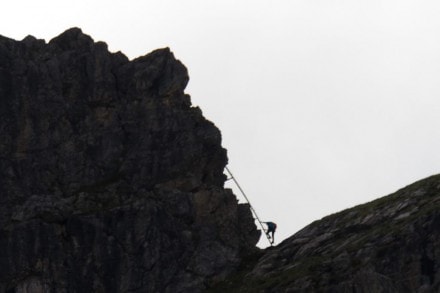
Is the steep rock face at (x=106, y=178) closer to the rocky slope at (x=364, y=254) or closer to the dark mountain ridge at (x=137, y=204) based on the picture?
the dark mountain ridge at (x=137, y=204)

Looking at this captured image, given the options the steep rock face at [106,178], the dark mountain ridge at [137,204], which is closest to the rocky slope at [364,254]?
the dark mountain ridge at [137,204]

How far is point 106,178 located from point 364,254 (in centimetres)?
3119

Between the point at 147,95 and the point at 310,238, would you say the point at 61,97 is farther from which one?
the point at 310,238

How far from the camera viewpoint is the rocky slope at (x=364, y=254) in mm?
96438

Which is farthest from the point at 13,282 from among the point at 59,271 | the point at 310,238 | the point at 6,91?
the point at 310,238

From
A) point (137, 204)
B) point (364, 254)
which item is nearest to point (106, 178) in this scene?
point (137, 204)

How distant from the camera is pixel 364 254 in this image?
100 metres

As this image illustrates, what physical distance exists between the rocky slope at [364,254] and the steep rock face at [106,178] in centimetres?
621

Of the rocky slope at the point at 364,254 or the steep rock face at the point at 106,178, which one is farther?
the steep rock face at the point at 106,178

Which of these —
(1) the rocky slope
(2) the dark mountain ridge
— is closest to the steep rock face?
(2) the dark mountain ridge

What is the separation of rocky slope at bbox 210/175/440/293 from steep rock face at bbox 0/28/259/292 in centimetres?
621

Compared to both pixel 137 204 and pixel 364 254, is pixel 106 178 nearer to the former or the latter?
pixel 137 204

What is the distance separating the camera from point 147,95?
124375 millimetres

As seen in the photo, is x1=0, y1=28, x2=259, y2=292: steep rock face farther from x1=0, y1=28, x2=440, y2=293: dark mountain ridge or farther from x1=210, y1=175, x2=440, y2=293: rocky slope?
x1=210, y1=175, x2=440, y2=293: rocky slope
